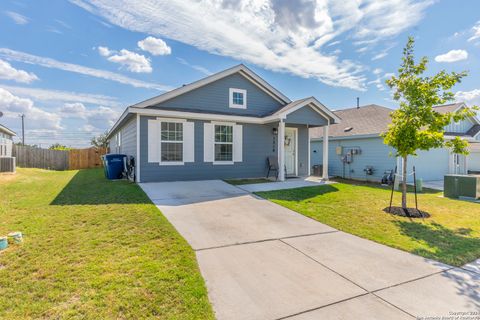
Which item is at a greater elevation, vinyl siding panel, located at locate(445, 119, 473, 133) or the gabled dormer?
the gabled dormer

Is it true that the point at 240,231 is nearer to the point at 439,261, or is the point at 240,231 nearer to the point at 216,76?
the point at 439,261

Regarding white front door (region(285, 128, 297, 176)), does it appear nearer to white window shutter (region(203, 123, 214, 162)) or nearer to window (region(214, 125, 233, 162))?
window (region(214, 125, 233, 162))

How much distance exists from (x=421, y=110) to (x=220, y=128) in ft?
23.0

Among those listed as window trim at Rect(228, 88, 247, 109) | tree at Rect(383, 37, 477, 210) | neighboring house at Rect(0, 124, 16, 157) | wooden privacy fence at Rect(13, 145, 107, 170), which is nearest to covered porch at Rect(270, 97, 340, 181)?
window trim at Rect(228, 88, 247, 109)

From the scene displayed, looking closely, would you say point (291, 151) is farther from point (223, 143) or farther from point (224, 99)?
point (224, 99)

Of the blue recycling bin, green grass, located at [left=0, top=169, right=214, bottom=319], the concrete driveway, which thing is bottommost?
the concrete driveway

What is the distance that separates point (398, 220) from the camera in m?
5.82

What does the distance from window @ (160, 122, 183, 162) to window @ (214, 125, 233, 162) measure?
154 centimetres

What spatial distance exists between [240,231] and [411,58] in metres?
6.15

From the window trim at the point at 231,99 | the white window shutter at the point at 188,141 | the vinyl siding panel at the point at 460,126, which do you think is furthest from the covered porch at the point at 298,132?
the vinyl siding panel at the point at 460,126

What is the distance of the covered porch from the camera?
10703mm

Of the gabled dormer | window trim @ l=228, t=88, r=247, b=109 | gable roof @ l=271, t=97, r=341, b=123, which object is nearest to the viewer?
the gabled dormer

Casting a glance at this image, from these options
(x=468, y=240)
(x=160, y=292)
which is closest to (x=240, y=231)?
(x=160, y=292)

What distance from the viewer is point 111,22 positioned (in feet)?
34.7
